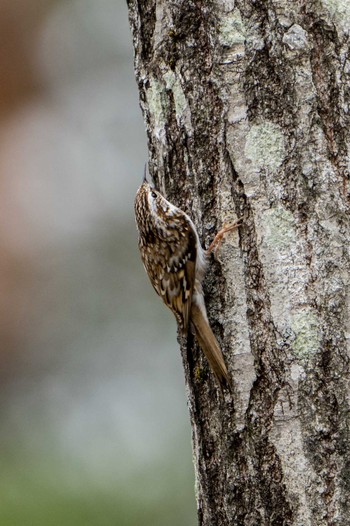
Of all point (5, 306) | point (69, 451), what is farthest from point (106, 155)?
point (69, 451)

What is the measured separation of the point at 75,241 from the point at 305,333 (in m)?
4.53

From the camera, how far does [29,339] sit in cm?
667

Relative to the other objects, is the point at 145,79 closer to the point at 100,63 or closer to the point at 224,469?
the point at 224,469

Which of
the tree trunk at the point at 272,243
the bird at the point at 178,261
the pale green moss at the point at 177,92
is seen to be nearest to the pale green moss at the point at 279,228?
the tree trunk at the point at 272,243

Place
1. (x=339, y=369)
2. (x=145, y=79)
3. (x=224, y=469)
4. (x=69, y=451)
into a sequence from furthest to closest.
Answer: (x=69, y=451)
(x=145, y=79)
(x=224, y=469)
(x=339, y=369)

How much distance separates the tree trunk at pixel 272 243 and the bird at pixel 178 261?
5 cm

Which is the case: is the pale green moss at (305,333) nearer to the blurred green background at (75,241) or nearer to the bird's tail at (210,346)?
the bird's tail at (210,346)

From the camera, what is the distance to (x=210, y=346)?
244 cm

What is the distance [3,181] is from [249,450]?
Result: 186 inches

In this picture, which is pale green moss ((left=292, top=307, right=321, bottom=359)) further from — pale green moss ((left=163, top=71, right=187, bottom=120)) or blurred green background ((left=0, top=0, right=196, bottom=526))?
blurred green background ((left=0, top=0, right=196, bottom=526))

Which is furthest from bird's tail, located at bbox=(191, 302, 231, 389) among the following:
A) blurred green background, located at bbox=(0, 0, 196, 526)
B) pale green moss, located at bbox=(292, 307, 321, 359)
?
blurred green background, located at bbox=(0, 0, 196, 526)

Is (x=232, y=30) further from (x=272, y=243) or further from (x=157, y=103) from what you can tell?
(x=272, y=243)

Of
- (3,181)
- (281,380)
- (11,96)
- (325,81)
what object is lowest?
(281,380)

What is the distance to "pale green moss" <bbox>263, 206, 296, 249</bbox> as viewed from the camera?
2299 mm
